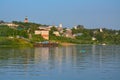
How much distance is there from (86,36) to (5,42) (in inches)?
2923

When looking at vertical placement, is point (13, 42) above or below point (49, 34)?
below

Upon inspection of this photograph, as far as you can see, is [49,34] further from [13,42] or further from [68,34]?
[13,42]

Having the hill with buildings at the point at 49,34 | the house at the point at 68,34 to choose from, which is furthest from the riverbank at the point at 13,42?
the house at the point at 68,34

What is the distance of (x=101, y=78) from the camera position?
22766 mm

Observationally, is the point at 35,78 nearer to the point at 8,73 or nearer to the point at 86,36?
the point at 8,73

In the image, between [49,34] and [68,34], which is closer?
[49,34]

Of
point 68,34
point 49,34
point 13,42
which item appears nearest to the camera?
point 13,42

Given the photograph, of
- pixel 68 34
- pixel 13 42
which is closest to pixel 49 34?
pixel 68 34

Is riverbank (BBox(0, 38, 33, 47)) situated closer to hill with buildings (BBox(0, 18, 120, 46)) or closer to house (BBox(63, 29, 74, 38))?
hill with buildings (BBox(0, 18, 120, 46))

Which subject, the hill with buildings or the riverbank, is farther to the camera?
the hill with buildings

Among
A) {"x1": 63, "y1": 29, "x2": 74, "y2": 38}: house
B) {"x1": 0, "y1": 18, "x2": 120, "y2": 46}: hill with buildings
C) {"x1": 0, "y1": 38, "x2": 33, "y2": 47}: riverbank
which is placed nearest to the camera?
{"x1": 0, "y1": 38, "x2": 33, "y2": 47}: riverbank

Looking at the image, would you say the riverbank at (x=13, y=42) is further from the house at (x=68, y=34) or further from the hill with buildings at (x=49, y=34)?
the house at (x=68, y=34)

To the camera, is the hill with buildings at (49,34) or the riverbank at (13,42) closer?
the riverbank at (13,42)

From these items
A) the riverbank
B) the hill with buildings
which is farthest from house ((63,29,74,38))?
the riverbank
